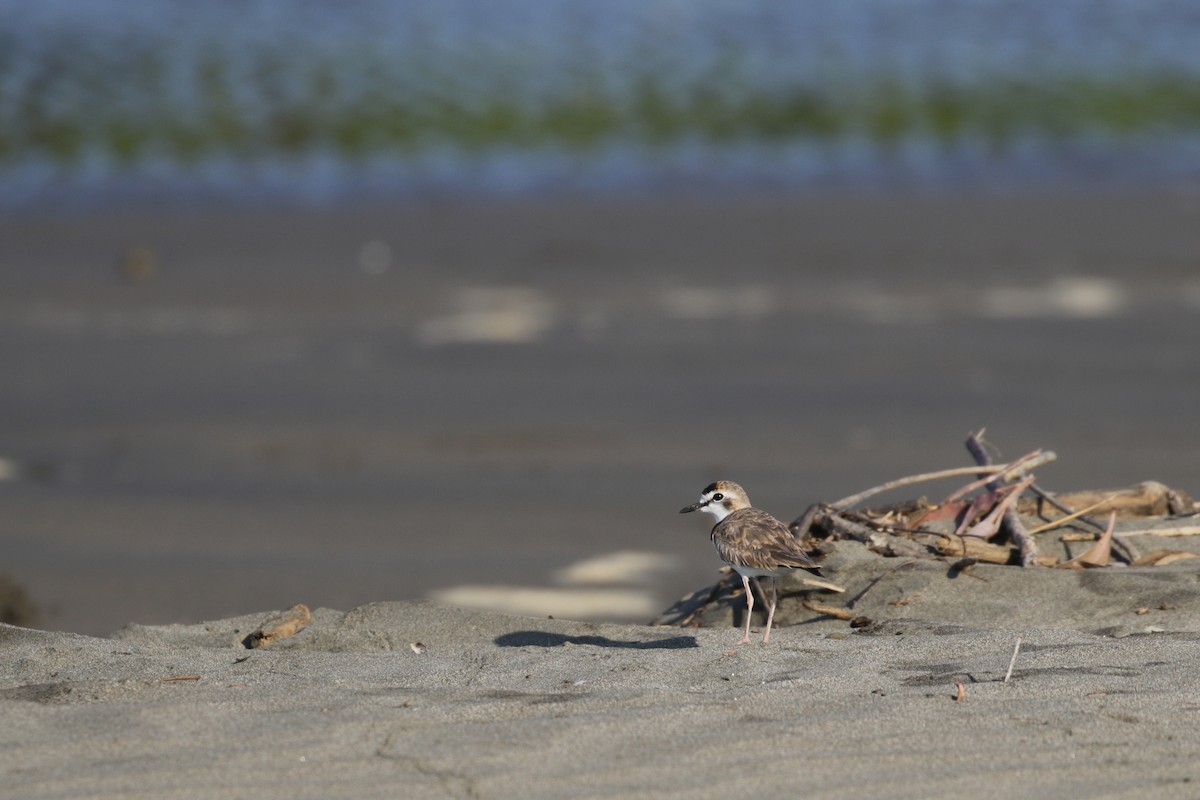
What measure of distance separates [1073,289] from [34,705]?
13.1m

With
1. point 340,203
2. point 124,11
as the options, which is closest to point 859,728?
point 340,203

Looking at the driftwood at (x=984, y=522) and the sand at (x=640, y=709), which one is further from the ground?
the driftwood at (x=984, y=522)

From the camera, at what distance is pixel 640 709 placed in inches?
191

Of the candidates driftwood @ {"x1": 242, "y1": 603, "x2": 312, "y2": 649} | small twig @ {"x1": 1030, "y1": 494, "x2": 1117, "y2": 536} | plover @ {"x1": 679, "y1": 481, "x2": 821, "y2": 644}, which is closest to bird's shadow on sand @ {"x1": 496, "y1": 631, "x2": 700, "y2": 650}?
plover @ {"x1": 679, "y1": 481, "x2": 821, "y2": 644}

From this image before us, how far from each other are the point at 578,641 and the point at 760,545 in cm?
83

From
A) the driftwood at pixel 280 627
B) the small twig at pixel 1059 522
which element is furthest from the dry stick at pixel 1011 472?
the driftwood at pixel 280 627

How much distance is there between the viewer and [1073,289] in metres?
16.2

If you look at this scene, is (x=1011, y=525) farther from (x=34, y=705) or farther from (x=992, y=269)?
(x=992, y=269)

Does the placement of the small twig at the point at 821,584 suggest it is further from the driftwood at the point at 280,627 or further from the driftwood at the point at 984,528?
the driftwood at the point at 280,627

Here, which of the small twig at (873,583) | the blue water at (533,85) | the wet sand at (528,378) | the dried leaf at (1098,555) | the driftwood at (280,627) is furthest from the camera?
the blue water at (533,85)

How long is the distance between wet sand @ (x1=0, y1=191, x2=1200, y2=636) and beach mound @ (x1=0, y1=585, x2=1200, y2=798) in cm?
279

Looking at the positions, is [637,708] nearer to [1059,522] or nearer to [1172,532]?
[1059,522]

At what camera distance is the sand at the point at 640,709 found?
437cm

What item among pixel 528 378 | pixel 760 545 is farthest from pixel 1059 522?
pixel 528 378
